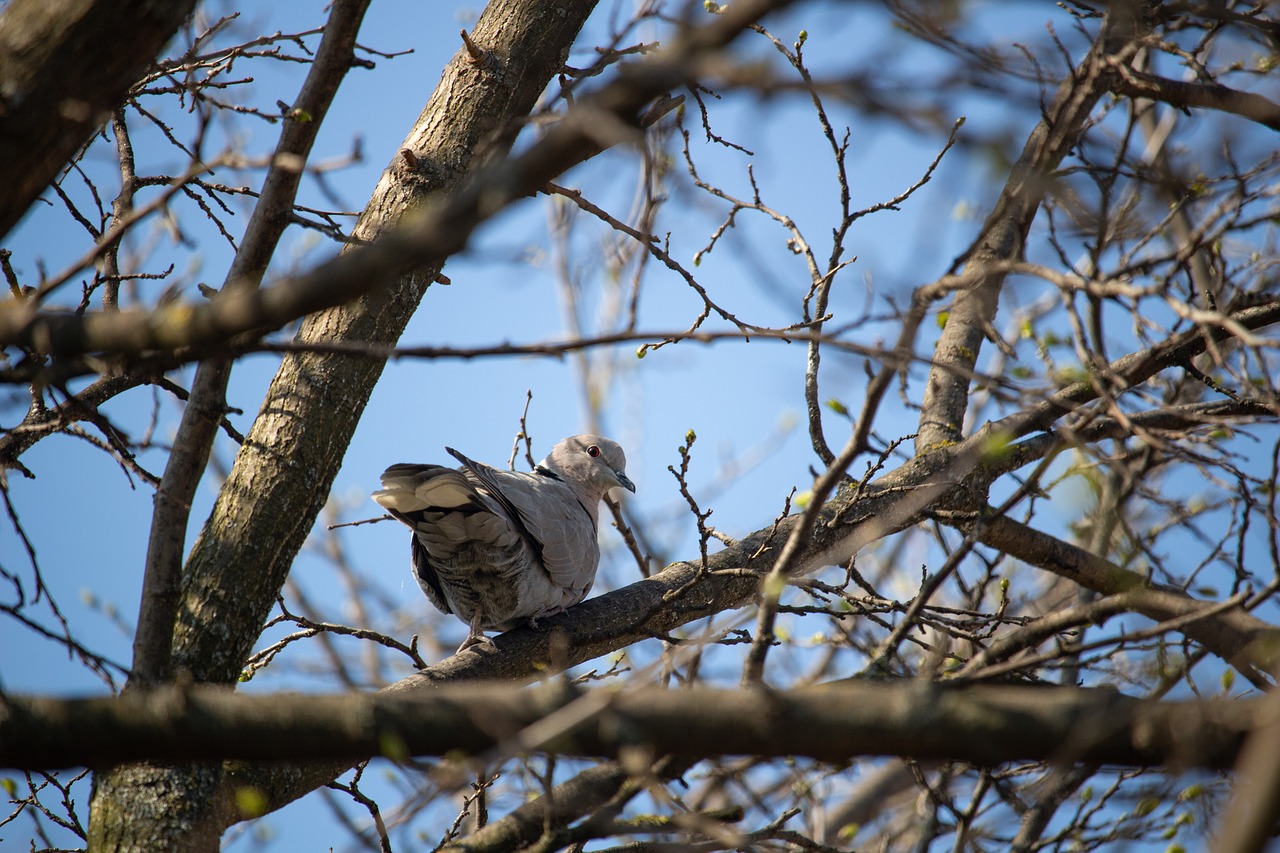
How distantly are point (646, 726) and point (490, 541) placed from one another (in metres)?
2.70

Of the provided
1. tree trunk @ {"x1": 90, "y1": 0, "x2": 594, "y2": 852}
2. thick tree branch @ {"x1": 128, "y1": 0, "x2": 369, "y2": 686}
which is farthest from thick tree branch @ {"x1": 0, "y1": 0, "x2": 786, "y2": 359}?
tree trunk @ {"x1": 90, "y1": 0, "x2": 594, "y2": 852}

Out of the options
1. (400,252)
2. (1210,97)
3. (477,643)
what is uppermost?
(1210,97)

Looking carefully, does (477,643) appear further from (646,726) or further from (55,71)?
(55,71)

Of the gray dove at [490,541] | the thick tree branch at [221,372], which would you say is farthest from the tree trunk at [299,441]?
the gray dove at [490,541]

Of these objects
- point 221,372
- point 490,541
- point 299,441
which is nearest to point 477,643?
point 490,541

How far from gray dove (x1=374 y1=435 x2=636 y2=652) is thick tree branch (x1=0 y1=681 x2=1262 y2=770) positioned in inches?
84.7

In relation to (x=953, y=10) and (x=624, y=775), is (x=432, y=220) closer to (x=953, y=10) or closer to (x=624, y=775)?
(x=953, y=10)

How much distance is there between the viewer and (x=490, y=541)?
432cm

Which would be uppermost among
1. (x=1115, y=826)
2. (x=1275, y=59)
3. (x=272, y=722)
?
(x=1275, y=59)

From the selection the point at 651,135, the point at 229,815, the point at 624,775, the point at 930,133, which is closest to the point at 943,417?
the point at 651,135

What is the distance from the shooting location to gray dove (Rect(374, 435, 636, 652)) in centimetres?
404

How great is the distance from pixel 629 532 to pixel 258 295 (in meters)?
3.08

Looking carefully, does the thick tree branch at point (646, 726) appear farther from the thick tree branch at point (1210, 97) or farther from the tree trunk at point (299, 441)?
the thick tree branch at point (1210, 97)

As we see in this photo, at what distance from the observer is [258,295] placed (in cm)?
164
